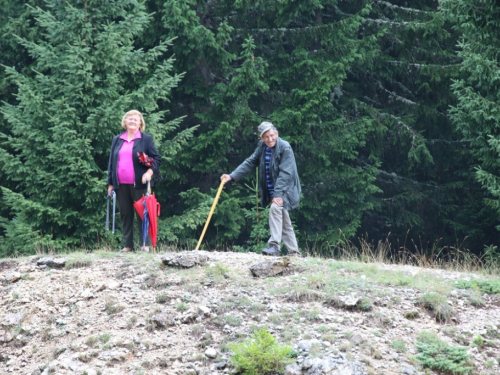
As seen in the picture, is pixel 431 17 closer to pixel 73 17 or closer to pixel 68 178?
pixel 73 17

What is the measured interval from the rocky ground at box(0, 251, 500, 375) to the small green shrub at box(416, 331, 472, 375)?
0.22 feet

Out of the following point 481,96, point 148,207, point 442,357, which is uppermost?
point 481,96

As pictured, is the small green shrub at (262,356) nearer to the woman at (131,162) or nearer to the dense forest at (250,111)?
the woman at (131,162)

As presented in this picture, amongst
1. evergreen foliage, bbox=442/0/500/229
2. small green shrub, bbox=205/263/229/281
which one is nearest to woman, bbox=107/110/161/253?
small green shrub, bbox=205/263/229/281

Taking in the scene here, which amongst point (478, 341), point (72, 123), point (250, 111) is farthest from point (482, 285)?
point (250, 111)

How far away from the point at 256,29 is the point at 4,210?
7.33 m

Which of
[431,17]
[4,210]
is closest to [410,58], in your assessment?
[431,17]

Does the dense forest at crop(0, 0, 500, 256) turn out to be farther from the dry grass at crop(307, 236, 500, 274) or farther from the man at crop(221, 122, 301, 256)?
the man at crop(221, 122, 301, 256)

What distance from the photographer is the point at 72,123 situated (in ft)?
41.9

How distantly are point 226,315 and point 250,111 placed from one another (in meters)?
8.91

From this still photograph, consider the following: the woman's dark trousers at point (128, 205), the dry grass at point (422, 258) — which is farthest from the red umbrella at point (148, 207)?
the dry grass at point (422, 258)

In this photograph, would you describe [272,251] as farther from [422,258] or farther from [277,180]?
[422,258]

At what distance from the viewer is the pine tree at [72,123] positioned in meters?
12.6

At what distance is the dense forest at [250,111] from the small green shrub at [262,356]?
6434 millimetres
